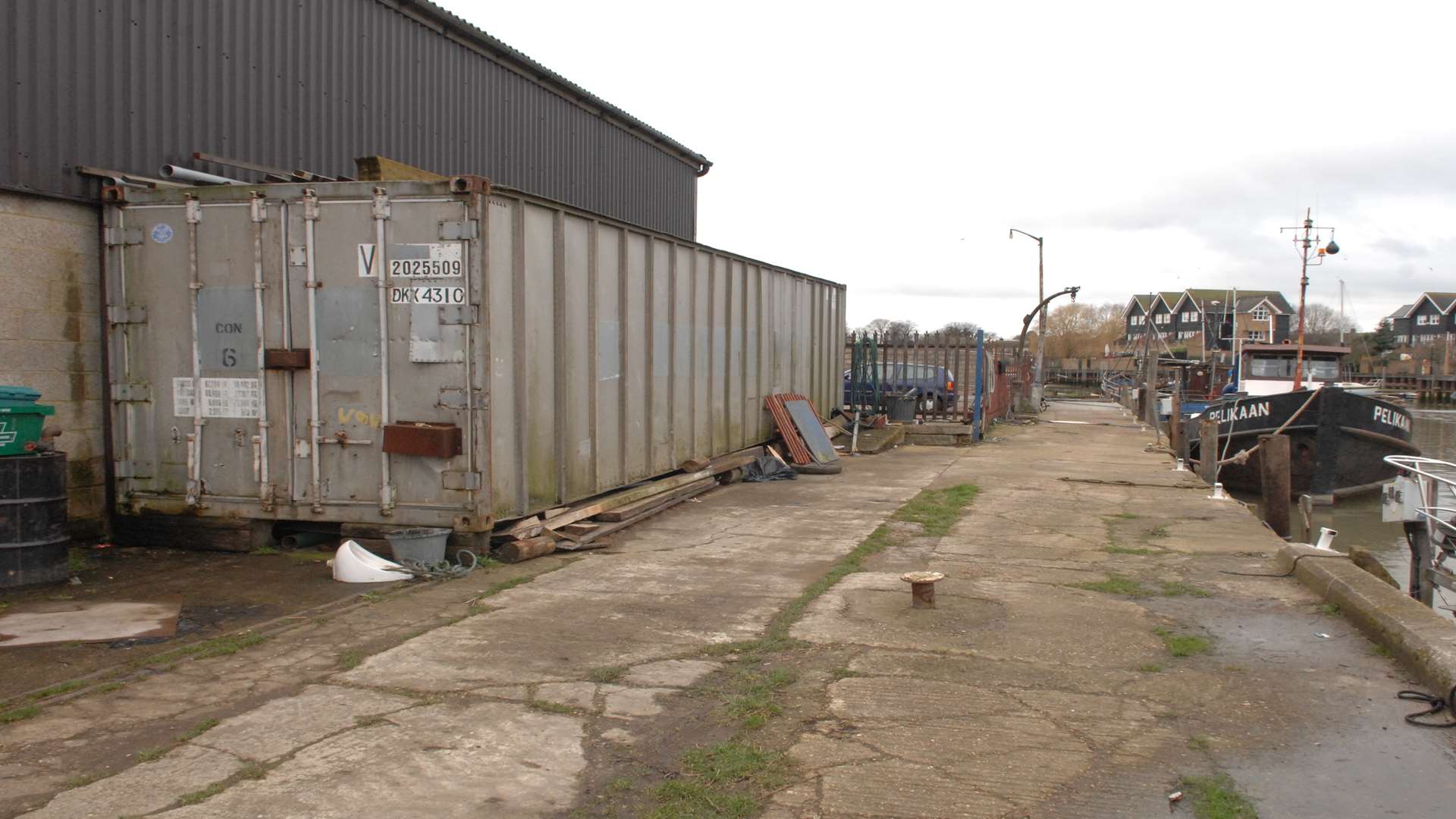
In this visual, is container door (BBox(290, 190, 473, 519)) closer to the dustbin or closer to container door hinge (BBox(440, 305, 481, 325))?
container door hinge (BBox(440, 305, 481, 325))

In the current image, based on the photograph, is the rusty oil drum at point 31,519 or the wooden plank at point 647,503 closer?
the rusty oil drum at point 31,519

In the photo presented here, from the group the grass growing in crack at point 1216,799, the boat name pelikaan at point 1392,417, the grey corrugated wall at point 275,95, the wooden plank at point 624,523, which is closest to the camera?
the grass growing in crack at point 1216,799

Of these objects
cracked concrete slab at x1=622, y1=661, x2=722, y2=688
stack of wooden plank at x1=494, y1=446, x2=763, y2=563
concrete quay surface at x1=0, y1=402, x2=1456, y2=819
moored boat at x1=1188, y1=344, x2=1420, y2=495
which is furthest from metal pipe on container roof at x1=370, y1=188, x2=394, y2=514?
moored boat at x1=1188, y1=344, x2=1420, y2=495

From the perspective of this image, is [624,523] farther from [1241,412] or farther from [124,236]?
[1241,412]

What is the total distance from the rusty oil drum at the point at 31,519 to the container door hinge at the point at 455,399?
267cm

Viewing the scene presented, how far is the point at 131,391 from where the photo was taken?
8.43 m

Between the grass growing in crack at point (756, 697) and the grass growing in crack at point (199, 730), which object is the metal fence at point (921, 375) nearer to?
the grass growing in crack at point (756, 697)

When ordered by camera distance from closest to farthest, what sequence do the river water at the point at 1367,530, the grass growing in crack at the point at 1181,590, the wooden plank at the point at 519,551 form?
the grass growing in crack at the point at 1181,590 < the wooden plank at the point at 519,551 < the river water at the point at 1367,530

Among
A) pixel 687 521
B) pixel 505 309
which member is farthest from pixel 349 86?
pixel 687 521

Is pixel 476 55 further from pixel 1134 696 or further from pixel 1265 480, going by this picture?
pixel 1265 480

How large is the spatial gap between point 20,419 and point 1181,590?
8.48 metres

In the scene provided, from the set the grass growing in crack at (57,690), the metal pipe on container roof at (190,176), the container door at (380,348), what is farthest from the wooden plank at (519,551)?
the metal pipe on container roof at (190,176)

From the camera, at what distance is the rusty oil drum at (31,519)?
6738 millimetres

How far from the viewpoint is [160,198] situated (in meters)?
8.21
